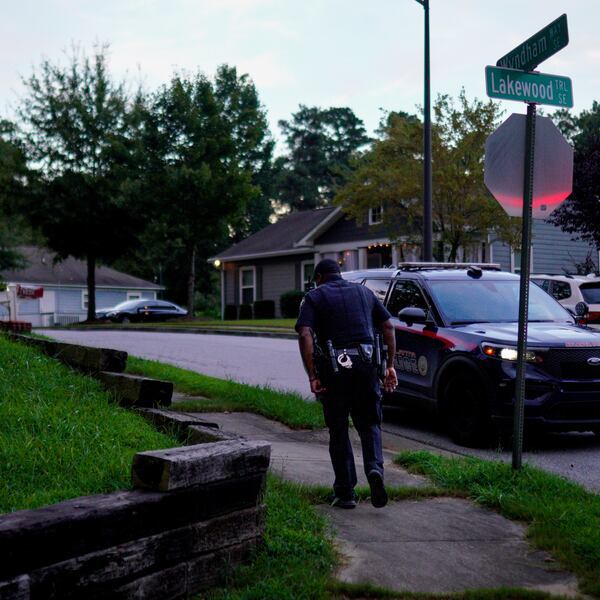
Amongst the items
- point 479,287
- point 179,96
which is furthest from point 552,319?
point 179,96

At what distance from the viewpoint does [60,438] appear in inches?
204

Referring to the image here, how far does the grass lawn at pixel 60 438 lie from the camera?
4.38 m

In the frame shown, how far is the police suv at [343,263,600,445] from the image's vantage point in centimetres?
828

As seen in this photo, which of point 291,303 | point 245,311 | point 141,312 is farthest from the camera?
point 141,312

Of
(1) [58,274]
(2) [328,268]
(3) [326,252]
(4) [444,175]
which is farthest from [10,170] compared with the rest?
(2) [328,268]

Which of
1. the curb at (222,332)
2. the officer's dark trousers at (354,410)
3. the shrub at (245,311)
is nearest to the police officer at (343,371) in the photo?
the officer's dark trousers at (354,410)

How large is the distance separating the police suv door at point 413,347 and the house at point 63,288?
4319cm

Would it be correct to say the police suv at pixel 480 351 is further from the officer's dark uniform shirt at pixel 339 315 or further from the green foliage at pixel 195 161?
the green foliage at pixel 195 161

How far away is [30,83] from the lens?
39594 mm

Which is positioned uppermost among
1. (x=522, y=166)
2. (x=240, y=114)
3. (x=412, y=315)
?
(x=240, y=114)

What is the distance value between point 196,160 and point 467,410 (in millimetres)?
32074

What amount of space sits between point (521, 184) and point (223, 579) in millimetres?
3832

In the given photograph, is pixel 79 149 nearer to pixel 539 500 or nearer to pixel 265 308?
pixel 265 308

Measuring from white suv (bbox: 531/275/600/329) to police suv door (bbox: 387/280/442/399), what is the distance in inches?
356
